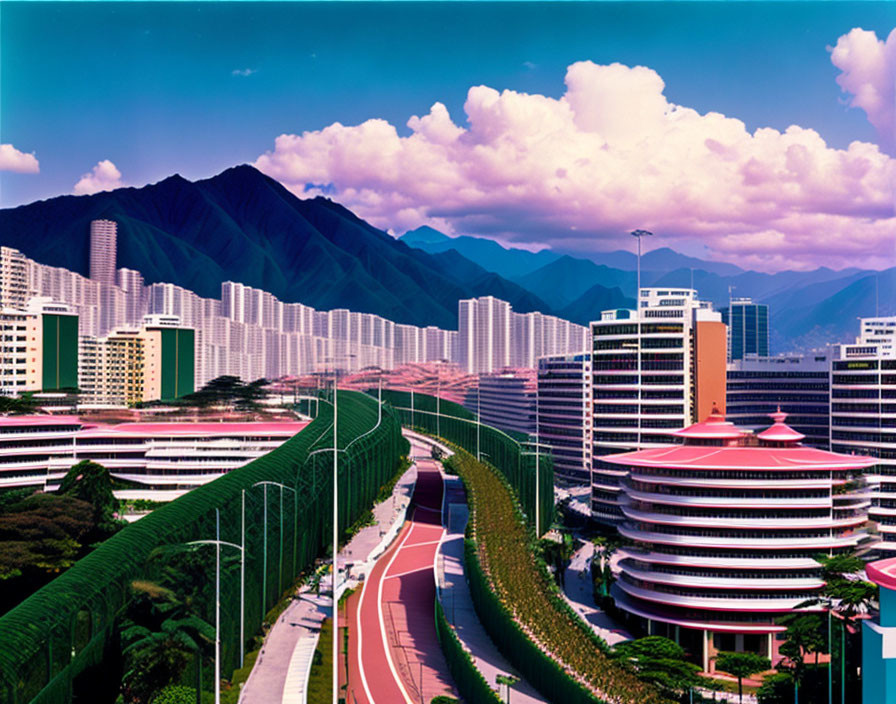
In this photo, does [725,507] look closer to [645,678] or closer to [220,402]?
[645,678]

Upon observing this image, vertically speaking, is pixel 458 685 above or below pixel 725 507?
below

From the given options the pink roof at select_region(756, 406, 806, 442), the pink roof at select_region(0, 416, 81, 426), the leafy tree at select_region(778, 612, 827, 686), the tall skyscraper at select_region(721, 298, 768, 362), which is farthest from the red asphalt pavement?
the tall skyscraper at select_region(721, 298, 768, 362)

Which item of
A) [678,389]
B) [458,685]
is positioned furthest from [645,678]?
[678,389]

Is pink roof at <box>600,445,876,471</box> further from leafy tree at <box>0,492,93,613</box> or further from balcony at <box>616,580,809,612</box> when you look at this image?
leafy tree at <box>0,492,93,613</box>

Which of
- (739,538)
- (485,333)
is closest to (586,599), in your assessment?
(739,538)

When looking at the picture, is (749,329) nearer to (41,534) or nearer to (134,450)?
(134,450)

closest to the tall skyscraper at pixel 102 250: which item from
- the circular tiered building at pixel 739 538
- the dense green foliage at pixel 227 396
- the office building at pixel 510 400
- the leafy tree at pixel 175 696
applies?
the office building at pixel 510 400
